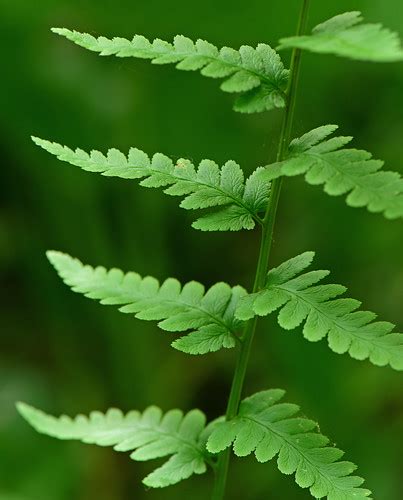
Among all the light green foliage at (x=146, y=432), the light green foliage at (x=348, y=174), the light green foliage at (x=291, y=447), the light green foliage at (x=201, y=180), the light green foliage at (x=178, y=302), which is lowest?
the light green foliage at (x=146, y=432)

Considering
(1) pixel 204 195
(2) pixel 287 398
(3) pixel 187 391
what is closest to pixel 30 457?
(3) pixel 187 391

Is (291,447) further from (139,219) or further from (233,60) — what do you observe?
(139,219)

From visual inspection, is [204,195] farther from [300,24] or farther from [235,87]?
[300,24]

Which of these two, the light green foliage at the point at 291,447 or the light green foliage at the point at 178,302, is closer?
the light green foliage at the point at 291,447

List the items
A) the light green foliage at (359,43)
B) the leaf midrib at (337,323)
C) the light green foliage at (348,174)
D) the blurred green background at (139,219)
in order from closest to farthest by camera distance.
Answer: the light green foliage at (359,43) → the light green foliage at (348,174) → the leaf midrib at (337,323) → the blurred green background at (139,219)

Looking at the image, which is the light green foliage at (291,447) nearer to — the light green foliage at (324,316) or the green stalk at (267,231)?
the green stalk at (267,231)

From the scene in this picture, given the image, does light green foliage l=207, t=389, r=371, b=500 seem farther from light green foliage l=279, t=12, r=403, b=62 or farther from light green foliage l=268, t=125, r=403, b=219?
light green foliage l=279, t=12, r=403, b=62

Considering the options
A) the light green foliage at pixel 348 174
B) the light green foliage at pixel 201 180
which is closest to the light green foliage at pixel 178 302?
the light green foliage at pixel 201 180

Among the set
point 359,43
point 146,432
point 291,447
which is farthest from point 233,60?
point 146,432
